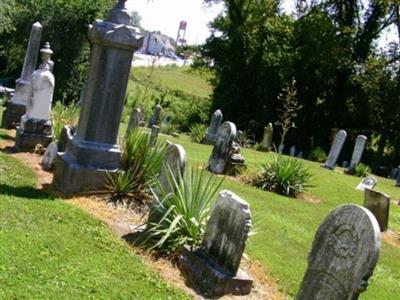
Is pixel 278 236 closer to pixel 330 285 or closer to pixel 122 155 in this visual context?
pixel 122 155

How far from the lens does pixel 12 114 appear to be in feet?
52.6

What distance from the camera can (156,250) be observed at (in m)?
7.40

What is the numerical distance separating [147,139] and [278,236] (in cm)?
282

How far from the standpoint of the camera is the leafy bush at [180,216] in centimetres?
739

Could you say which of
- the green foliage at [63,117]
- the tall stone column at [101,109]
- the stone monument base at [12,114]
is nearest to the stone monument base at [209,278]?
the tall stone column at [101,109]

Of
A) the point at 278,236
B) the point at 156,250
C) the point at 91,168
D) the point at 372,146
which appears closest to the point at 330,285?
the point at 156,250

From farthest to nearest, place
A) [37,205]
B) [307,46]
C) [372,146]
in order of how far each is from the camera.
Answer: [372,146] → [307,46] → [37,205]

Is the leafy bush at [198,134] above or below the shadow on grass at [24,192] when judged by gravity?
above

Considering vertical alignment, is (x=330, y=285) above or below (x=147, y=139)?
below

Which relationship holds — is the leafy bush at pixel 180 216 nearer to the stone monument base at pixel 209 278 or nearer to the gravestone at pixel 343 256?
the stone monument base at pixel 209 278

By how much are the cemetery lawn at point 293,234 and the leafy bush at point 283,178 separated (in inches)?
19.6

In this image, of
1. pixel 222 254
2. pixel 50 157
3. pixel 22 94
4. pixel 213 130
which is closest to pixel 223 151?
pixel 50 157

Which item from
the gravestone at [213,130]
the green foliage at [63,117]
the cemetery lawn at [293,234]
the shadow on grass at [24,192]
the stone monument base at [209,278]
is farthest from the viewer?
the gravestone at [213,130]

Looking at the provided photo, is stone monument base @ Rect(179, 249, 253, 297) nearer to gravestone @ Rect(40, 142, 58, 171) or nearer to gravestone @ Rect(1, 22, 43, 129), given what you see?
gravestone @ Rect(40, 142, 58, 171)
